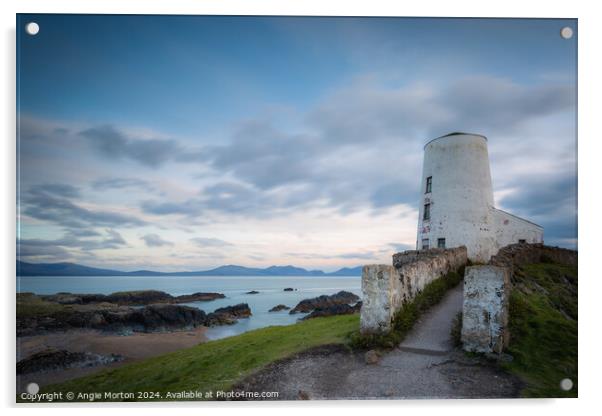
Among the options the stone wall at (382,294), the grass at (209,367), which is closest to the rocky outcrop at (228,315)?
the grass at (209,367)

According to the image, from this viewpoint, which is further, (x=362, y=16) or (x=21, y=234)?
(x=362, y=16)

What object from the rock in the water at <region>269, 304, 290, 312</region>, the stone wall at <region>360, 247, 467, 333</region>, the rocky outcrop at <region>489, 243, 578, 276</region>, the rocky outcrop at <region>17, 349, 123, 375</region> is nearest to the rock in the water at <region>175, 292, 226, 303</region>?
the rock in the water at <region>269, 304, 290, 312</region>

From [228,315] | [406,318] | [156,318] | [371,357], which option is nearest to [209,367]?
[371,357]

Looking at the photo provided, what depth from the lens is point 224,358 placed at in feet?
27.7

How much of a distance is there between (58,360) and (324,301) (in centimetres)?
2111

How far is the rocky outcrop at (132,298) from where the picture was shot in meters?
13.7

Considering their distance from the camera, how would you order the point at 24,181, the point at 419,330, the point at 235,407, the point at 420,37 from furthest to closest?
the point at 419,330, the point at 420,37, the point at 24,181, the point at 235,407

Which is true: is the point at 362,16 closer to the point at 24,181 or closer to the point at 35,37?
the point at 35,37

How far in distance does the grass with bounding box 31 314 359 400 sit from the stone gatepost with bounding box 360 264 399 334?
2.45 ft

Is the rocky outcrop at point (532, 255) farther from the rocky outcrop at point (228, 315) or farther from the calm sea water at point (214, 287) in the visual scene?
the rocky outcrop at point (228, 315)

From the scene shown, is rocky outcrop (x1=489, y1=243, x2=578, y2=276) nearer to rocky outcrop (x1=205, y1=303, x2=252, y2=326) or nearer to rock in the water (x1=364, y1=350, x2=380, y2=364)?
rock in the water (x1=364, y1=350, x2=380, y2=364)

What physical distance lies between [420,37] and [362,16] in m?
1.35

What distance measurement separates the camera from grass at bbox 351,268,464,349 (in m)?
7.23

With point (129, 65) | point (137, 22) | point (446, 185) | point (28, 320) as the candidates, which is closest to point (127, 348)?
point (28, 320)
